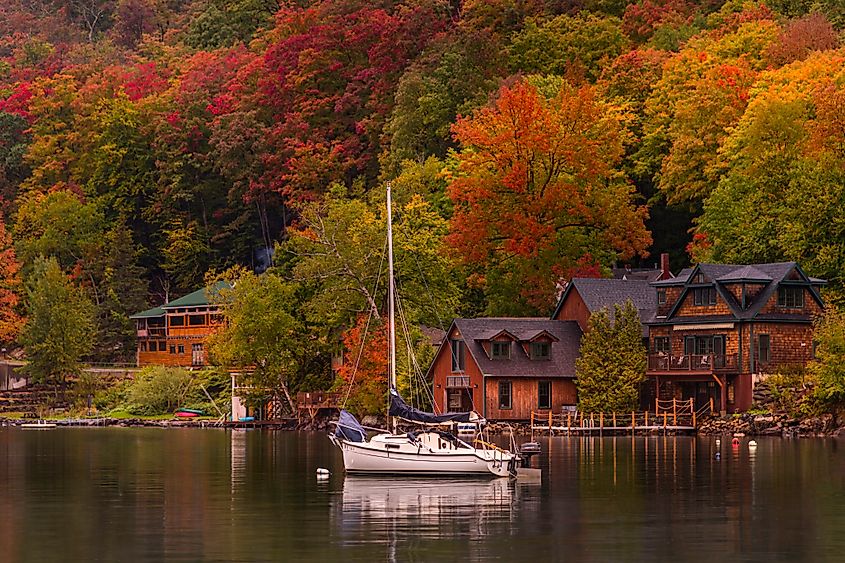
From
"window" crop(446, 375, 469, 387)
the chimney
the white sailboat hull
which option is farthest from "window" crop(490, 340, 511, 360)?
the white sailboat hull

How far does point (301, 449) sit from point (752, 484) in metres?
28.3

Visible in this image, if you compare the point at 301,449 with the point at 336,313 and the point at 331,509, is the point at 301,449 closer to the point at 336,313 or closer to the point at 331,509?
the point at 336,313

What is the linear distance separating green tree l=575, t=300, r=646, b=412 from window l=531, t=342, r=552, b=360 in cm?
328

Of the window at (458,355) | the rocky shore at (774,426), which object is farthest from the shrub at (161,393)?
the rocky shore at (774,426)

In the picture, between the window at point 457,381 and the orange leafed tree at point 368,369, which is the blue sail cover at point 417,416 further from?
the window at point 457,381

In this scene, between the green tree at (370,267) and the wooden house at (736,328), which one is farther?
the green tree at (370,267)

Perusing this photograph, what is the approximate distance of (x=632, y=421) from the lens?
84.1 m

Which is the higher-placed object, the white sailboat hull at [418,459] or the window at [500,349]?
the window at [500,349]

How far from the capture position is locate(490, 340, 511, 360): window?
295 feet

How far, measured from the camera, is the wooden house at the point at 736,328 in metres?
84.8

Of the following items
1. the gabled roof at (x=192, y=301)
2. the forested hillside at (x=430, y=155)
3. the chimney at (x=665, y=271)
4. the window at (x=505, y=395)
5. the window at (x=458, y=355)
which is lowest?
the window at (x=505, y=395)

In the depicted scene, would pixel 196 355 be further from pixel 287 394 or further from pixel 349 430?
pixel 349 430

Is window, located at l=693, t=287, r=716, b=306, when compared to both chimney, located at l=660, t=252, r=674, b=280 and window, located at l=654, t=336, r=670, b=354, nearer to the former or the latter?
window, located at l=654, t=336, r=670, b=354

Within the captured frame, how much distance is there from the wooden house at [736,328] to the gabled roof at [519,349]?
5276mm
